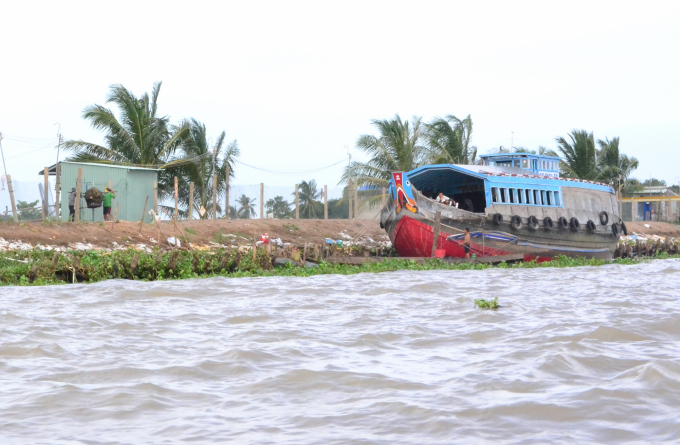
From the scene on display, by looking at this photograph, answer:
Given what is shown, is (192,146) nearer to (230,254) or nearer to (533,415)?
(230,254)

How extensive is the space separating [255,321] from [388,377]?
10.7 feet

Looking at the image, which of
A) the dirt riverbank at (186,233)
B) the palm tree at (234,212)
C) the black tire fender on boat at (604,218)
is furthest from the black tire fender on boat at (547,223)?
the palm tree at (234,212)

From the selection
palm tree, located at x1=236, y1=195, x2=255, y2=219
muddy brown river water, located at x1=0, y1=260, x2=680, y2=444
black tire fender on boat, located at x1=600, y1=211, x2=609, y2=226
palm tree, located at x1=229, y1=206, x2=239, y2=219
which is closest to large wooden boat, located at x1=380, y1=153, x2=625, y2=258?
black tire fender on boat, located at x1=600, y1=211, x2=609, y2=226

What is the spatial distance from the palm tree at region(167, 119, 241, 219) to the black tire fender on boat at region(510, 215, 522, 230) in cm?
1337

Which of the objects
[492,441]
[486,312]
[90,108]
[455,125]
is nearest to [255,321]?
[486,312]

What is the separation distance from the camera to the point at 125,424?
413cm

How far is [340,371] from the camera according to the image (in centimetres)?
541

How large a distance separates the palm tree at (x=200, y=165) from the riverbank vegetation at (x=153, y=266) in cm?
1332

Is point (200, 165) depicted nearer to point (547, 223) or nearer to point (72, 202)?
point (72, 202)

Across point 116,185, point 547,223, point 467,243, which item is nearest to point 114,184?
point 116,185

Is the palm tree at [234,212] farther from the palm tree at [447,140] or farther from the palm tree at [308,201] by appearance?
the palm tree at [308,201]

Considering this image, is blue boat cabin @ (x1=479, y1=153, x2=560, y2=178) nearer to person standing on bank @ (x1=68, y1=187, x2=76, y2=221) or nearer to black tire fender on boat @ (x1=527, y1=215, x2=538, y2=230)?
black tire fender on boat @ (x1=527, y1=215, x2=538, y2=230)

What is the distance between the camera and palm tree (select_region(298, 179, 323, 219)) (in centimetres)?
4975

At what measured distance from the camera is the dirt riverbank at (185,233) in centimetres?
1950
